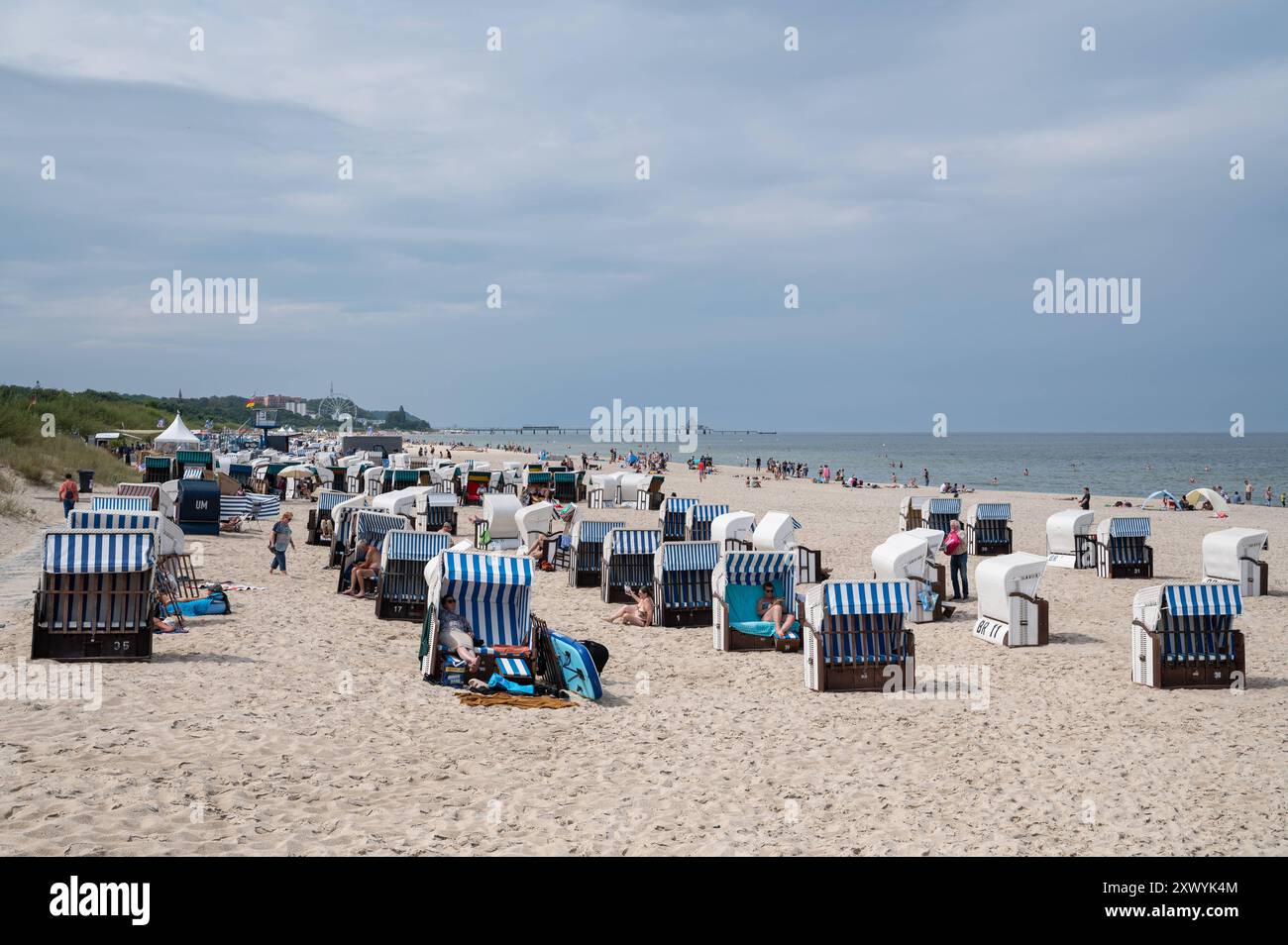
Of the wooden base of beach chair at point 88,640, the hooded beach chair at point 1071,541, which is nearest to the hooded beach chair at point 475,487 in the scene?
the hooded beach chair at point 1071,541

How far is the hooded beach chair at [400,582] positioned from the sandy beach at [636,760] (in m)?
1.21

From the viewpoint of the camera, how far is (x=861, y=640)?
10.1 m

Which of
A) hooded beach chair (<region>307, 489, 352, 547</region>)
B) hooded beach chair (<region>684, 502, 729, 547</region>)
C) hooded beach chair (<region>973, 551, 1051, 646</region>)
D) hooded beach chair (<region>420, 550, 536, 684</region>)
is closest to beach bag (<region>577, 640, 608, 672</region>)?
hooded beach chair (<region>420, 550, 536, 684</region>)

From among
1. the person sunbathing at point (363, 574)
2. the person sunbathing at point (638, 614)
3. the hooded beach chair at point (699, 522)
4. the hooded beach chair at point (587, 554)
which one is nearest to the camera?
the person sunbathing at point (638, 614)

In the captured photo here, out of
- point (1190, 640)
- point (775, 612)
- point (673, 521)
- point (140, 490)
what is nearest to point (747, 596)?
point (775, 612)

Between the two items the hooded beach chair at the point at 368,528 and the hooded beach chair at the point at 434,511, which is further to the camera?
the hooded beach chair at the point at 434,511

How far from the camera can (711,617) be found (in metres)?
13.8

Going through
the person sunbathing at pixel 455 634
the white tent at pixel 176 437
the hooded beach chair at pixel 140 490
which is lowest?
the person sunbathing at pixel 455 634

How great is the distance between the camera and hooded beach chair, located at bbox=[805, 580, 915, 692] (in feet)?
32.7

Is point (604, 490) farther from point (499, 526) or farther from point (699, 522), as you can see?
point (699, 522)

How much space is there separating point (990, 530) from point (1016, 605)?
1069cm

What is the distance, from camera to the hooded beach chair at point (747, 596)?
39.6 feet

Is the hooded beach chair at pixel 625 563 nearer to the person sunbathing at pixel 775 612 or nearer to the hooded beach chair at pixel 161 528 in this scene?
the person sunbathing at pixel 775 612
